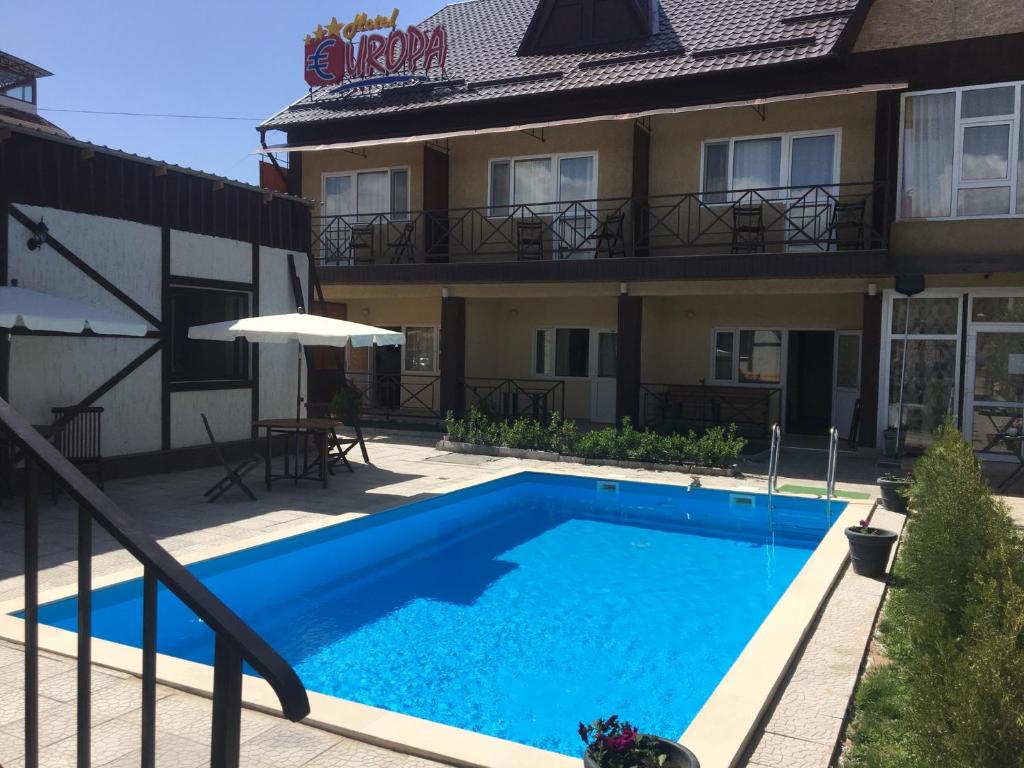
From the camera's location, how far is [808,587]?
6.33 meters

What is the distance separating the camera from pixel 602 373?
719 inches

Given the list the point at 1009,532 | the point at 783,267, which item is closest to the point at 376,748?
the point at 1009,532

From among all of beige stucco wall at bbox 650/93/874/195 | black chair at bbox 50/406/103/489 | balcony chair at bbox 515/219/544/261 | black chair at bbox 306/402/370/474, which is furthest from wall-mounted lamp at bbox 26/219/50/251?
beige stucco wall at bbox 650/93/874/195

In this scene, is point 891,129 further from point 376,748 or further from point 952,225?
point 376,748

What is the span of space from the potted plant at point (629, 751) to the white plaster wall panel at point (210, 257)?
9788 millimetres

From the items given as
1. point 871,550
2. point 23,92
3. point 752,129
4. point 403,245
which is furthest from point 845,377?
point 23,92

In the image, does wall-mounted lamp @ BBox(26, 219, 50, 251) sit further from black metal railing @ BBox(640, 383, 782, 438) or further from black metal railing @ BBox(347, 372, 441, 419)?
black metal railing @ BBox(640, 383, 782, 438)

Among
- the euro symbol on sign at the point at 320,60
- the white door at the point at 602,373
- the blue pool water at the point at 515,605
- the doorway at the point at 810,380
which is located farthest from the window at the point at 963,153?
the euro symbol on sign at the point at 320,60

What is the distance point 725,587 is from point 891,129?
9401mm

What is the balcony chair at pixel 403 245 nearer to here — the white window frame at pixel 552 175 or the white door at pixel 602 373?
the white window frame at pixel 552 175

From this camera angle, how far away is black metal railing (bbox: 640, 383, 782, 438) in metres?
16.0

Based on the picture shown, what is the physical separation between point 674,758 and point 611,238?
13.5m

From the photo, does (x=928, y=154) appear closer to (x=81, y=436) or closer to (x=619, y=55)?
(x=619, y=55)

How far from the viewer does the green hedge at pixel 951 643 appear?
98.9 inches
